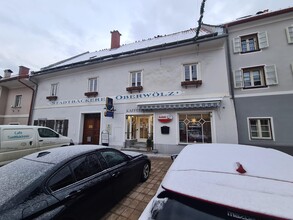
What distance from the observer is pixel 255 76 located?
8172mm

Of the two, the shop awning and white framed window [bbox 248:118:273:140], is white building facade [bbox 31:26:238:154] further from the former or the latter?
white framed window [bbox 248:118:273:140]

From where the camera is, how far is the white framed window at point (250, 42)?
8203 mm

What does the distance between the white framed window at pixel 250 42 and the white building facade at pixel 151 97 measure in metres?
1.08

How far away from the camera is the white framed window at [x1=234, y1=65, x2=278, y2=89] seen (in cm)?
769

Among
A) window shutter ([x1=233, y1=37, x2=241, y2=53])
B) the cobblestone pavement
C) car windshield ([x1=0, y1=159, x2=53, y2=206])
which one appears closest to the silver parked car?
car windshield ([x1=0, y1=159, x2=53, y2=206])

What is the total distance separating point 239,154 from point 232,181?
0.85 m

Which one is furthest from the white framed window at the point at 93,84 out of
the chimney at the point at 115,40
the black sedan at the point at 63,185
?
the black sedan at the point at 63,185

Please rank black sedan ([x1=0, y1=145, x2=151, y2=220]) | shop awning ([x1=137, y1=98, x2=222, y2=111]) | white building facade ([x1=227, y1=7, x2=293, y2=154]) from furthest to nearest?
1. shop awning ([x1=137, y1=98, x2=222, y2=111])
2. white building facade ([x1=227, y1=7, x2=293, y2=154])
3. black sedan ([x1=0, y1=145, x2=151, y2=220])

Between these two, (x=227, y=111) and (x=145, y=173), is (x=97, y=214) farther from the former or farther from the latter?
(x=227, y=111)

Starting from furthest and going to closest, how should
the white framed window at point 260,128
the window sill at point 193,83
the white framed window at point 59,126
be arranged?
1. the white framed window at point 59,126
2. the window sill at point 193,83
3. the white framed window at point 260,128

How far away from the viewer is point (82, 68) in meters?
11.3

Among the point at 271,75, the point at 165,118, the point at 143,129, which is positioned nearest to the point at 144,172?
the point at 165,118

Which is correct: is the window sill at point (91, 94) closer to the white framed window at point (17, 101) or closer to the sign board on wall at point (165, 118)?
the sign board on wall at point (165, 118)

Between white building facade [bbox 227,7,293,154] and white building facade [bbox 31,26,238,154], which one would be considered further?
white building facade [bbox 31,26,238,154]
